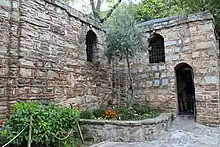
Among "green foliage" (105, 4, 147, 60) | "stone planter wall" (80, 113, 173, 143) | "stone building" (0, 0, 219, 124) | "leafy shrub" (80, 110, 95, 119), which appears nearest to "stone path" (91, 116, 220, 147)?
"stone planter wall" (80, 113, 173, 143)

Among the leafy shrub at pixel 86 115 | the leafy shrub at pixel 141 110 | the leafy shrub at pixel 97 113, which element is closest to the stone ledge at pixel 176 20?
the leafy shrub at pixel 141 110

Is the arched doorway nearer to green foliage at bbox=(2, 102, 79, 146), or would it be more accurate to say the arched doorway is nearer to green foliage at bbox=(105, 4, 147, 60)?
green foliage at bbox=(105, 4, 147, 60)

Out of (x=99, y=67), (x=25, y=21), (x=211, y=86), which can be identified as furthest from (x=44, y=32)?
(x=211, y=86)

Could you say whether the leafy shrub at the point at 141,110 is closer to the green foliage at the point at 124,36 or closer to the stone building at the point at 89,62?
the stone building at the point at 89,62

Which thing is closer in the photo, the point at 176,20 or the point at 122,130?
the point at 122,130

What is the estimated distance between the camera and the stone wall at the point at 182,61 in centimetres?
632

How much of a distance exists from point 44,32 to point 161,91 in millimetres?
4120

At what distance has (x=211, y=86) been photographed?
6.27 m

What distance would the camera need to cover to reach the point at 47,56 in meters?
5.22

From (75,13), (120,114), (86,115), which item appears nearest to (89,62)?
(75,13)

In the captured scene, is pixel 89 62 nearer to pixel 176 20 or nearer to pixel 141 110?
pixel 141 110

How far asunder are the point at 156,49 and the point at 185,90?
1.86 m

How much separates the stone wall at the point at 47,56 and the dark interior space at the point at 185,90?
2790mm

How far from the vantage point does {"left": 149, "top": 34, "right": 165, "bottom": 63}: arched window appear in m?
7.43
